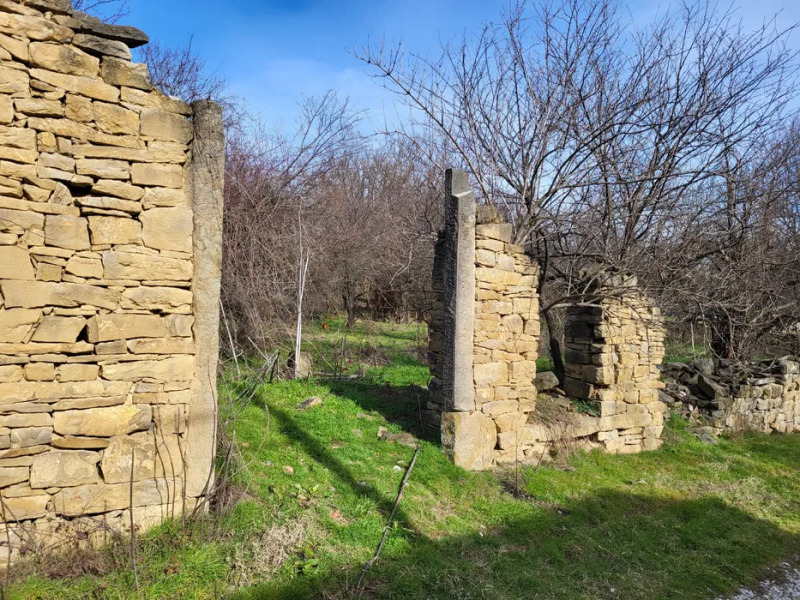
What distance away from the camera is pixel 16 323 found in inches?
125

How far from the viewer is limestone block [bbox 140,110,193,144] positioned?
3.58m

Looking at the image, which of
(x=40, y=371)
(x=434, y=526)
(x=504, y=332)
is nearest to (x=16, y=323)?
(x=40, y=371)

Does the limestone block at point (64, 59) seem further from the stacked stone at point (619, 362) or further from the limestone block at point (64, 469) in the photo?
the stacked stone at point (619, 362)

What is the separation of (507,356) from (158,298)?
419 cm

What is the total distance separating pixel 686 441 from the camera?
8242 millimetres

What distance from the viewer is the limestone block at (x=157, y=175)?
139 inches

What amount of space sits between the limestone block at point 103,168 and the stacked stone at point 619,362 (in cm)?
622

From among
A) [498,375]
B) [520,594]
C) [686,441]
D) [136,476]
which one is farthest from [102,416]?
[686,441]

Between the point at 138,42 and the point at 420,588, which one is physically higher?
the point at 138,42

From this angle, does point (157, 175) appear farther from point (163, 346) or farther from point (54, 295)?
point (163, 346)

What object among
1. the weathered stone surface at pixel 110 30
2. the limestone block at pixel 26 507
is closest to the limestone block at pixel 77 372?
the limestone block at pixel 26 507

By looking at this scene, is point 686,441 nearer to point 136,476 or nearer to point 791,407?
point 791,407

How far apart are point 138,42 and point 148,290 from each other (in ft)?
5.99

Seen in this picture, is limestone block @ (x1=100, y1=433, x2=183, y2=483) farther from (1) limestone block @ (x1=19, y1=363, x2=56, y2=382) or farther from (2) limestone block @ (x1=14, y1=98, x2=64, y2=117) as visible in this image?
(2) limestone block @ (x1=14, y1=98, x2=64, y2=117)
